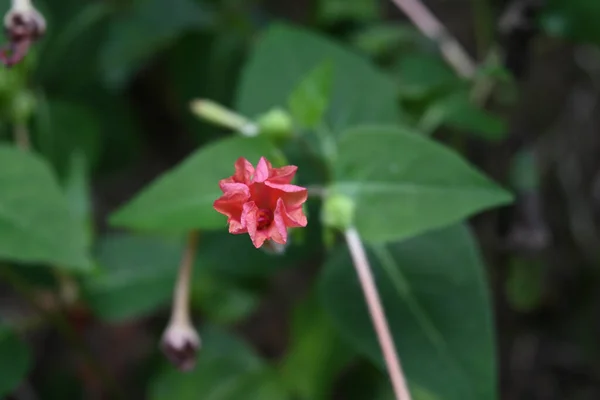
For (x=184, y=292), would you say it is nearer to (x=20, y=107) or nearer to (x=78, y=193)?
(x=78, y=193)

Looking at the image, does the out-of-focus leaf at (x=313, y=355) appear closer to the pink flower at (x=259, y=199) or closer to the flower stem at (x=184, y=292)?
the flower stem at (x=184, y=292)

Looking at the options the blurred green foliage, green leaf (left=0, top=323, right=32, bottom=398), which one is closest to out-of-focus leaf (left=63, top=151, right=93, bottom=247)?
the blurred green foliage

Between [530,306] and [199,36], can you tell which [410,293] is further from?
[199,36]

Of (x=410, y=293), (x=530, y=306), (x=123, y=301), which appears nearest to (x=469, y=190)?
(x=410, y=293)

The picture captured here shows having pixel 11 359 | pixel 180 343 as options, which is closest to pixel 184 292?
pixel 180 343

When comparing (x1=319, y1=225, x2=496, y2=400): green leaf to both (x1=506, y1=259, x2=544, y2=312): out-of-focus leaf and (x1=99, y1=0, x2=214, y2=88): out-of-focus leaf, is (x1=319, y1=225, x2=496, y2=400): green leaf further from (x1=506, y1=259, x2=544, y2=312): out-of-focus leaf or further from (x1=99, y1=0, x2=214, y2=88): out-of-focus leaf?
(x1=99, y1=0, x2=214, y2=88): out-of-focus leaf

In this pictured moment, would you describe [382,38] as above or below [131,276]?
above

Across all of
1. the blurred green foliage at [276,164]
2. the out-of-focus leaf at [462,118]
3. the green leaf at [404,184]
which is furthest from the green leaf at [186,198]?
the out-of-focus leaf at [462,118]
